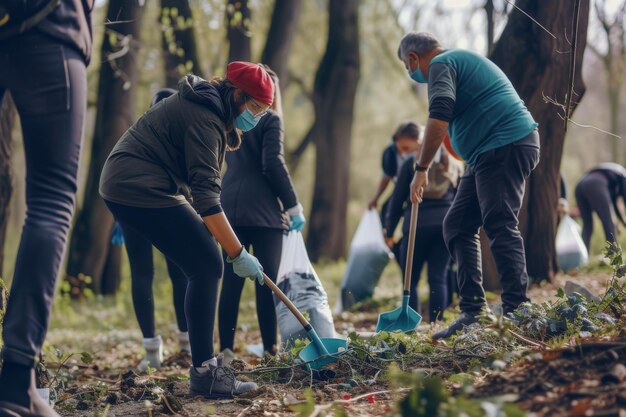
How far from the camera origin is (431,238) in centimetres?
649

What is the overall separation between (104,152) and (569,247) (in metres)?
5.88

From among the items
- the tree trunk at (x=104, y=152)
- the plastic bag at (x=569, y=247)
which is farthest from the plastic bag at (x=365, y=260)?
the tree trunk at (x=104, y=152)

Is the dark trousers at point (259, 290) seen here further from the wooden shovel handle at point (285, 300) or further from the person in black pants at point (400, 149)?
the person in black pants at point (400, 149)

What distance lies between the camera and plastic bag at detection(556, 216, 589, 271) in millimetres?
9859

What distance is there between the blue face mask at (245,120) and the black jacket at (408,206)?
249 cm

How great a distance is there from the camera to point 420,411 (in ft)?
8.43

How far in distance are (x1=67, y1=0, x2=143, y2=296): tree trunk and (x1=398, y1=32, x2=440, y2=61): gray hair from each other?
590 cm

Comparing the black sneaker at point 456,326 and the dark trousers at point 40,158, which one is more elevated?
the dark trousers at point 40,158

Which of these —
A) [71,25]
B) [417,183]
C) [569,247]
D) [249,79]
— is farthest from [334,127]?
[71,25]

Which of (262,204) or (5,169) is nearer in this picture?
(262,204)

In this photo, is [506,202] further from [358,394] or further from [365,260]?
[365,260]

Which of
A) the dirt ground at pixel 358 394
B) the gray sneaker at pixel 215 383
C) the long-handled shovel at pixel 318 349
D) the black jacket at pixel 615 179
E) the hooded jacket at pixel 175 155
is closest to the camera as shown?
the dirt ground at pixel 358 394

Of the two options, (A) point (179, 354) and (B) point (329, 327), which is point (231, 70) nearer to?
(B) point (329, 327)

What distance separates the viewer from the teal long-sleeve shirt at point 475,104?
4945mm
